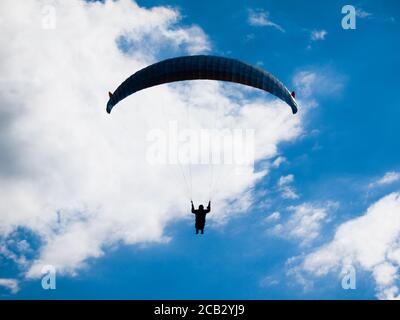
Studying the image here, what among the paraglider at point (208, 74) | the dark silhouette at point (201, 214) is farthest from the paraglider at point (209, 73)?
the dark silhouette at point (201, 214)

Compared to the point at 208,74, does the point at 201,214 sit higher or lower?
lower

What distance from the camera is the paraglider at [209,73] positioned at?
1049 inches

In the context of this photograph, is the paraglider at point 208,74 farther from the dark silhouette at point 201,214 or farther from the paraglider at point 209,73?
the dark silhouette at point 201,214

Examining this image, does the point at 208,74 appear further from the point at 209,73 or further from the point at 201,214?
the point at 201,214

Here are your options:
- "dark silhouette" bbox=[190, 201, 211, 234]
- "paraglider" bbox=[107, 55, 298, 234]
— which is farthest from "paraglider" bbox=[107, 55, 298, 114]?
"dark silhouette" bbox=[190, 201, 211, 234]

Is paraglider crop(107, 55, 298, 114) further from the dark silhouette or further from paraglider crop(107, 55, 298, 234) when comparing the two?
the dark silhouette

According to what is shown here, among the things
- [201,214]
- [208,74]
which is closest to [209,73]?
[208,74]

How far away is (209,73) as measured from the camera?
2684 centimetres

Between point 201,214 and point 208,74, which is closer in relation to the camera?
point 208,74
